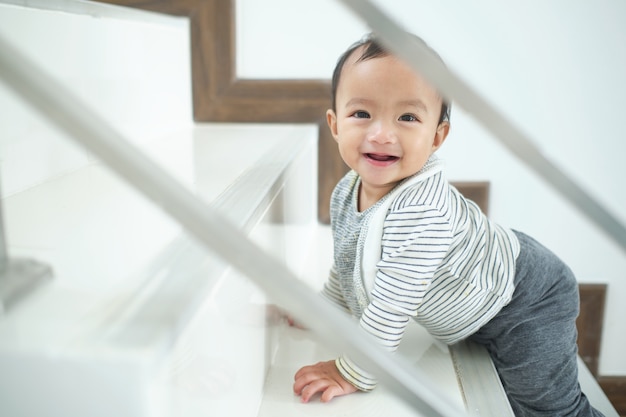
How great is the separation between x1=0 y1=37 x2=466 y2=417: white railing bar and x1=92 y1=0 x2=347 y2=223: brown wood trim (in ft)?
2.90

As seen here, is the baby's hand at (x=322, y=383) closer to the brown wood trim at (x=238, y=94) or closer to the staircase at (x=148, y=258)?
the staircase at (x=148, y=258)

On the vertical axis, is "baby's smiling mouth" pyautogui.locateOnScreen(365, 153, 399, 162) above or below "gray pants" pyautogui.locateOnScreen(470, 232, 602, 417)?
above

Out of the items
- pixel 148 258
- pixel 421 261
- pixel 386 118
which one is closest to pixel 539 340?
pixel 421 261

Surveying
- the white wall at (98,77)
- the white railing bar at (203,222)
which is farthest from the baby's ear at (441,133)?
the white railing bar at (203,222)

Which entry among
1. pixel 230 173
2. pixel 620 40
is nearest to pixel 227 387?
pixel 230 173

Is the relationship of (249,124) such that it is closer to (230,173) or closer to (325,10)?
(325,10)

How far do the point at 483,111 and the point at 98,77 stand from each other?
1.94ft

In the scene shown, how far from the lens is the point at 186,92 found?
117 centimetres

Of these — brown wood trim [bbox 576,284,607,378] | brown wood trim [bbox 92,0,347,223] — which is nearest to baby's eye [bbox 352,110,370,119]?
brown wood trim [bbox 92,0,347,223]

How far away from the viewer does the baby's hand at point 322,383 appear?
607 millimetres

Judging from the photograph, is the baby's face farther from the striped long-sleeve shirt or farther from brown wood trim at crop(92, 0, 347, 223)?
brown wood trim at crop(92, 0, 347, 223)

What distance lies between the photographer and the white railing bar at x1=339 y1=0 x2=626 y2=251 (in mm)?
376

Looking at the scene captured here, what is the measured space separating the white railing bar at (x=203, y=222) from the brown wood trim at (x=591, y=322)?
105cm

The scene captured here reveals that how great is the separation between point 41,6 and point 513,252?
0.64m
